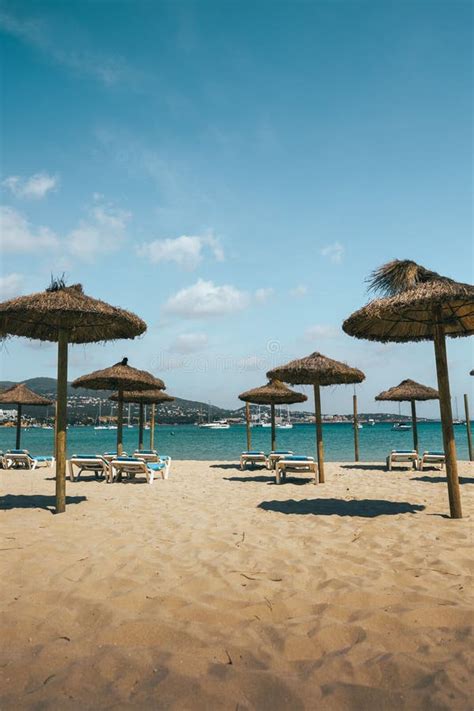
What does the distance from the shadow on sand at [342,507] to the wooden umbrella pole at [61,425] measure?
10.1ft

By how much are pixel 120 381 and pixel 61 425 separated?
6.76m

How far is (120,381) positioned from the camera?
12.9m

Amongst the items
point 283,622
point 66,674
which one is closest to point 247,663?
point 283,622

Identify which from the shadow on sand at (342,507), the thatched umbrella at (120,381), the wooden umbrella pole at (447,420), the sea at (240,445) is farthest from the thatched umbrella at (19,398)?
the wooden umbrella pole at (447,420)

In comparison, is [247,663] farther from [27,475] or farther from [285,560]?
[27,475]

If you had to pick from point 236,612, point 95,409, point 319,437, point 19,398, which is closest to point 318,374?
point 319,437

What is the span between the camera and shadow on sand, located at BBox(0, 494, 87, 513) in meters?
6.76

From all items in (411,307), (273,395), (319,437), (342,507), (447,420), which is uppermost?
(411,307)

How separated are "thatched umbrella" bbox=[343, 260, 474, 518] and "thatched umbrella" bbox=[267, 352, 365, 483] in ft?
9.63

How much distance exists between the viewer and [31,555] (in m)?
4.20

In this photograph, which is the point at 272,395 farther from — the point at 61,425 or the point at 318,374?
the point at 61,425

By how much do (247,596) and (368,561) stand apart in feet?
4.54

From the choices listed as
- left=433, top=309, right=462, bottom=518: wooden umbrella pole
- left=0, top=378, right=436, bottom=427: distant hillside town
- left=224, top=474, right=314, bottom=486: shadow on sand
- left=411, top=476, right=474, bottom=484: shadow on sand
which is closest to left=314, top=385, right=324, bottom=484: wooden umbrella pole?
left=224, top=474, right=314, bottom=486: shadow on sand

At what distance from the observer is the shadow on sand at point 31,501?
6.76 meters
